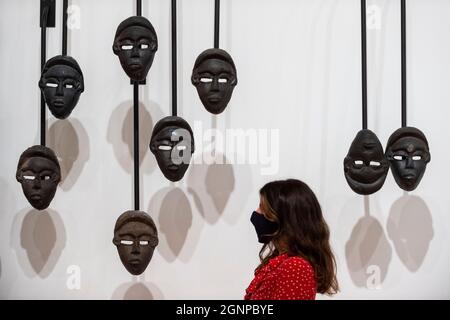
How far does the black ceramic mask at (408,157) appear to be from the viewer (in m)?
1.47

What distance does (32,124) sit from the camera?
5.44 feet

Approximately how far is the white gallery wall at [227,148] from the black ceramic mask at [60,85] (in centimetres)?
18

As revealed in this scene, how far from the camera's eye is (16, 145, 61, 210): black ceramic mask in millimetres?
1447

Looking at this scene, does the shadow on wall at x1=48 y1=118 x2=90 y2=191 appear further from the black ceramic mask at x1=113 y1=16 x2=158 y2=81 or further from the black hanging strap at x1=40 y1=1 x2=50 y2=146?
the black ceramic mask at x1=113 y1=16 x2=158 y2=81

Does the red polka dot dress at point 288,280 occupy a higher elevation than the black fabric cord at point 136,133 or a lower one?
lower

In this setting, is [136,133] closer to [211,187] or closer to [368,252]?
[211,187]

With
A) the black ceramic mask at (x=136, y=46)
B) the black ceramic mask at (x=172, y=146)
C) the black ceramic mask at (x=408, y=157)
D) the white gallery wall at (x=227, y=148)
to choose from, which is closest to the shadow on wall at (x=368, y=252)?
the white gallery wall at (x=227, y=148)

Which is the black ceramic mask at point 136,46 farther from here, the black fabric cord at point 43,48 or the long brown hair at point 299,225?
the long brown hair at point 299,225

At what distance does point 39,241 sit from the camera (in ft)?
5.41

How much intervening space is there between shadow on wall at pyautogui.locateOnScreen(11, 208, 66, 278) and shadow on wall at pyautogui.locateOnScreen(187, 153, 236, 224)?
0.30 meters

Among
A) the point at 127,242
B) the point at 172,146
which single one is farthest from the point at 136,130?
the point at 127,242

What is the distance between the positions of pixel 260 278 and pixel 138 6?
0.61m

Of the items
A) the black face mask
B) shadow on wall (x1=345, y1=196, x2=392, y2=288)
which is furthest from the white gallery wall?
the black face mask

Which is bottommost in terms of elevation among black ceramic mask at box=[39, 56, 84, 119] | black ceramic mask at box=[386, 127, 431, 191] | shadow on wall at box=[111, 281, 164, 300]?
shadow on wall at box=[111, 281, 164, 300]
